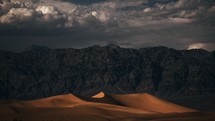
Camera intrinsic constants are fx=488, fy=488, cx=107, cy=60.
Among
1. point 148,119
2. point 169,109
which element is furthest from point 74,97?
point 148,119

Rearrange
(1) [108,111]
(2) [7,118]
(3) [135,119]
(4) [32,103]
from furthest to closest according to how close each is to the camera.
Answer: (4) [32,103] → (1) [108,111] → (3) [135,119] → (2) [7,118]

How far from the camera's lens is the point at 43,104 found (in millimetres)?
177625

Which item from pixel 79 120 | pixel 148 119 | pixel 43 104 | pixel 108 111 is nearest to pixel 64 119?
pixel 79 120

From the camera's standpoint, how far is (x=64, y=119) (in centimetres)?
11362

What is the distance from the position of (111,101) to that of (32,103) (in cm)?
3609

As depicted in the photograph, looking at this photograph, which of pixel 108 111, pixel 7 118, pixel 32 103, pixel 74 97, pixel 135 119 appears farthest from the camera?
pixel 74 97

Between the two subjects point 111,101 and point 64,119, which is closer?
point 64,119

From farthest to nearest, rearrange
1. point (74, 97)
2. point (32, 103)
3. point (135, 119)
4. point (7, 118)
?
point (74, 97) < point (32, 103) < point (135, 119) < point (7, 118)

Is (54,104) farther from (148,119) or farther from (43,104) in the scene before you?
(148,119)

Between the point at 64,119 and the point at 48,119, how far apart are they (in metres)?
3.70

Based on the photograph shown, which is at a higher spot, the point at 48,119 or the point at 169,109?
the point at 48,119

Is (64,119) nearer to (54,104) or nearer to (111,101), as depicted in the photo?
(54,104)

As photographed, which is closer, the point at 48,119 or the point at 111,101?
the point at 48,119

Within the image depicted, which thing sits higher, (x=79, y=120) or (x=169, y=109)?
(x=79, y=120)
